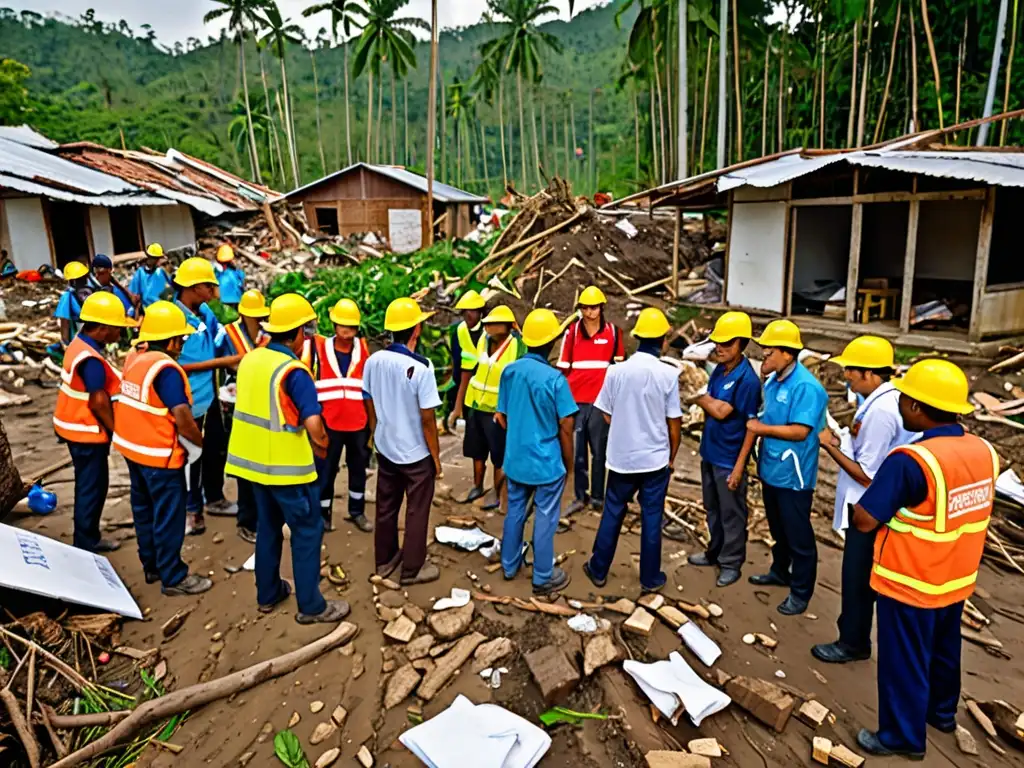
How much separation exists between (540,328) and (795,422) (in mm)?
1715

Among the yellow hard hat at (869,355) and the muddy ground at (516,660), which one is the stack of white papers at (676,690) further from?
the yellow hard hat at (869,355)

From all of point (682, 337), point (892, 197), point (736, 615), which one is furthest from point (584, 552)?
point (892, 197)

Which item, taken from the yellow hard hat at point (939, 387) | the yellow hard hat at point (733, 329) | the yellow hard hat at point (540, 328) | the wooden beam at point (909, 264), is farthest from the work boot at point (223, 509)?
the wooden beam at point (909, 264)

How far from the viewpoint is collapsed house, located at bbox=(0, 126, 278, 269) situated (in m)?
13.9

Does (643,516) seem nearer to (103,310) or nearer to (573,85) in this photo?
(103,310)

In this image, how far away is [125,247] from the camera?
58.1 ft

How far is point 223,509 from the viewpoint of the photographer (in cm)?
569

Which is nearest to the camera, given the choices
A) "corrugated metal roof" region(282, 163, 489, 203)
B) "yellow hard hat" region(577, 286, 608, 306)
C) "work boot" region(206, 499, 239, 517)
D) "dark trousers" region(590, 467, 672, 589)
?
"dark trousers" region(590, 467, 672, 589)

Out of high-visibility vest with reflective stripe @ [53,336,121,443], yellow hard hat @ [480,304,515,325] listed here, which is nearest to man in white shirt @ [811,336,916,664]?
yellow hard hat @ [480,304,515,325]

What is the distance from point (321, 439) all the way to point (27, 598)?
7.33 ft

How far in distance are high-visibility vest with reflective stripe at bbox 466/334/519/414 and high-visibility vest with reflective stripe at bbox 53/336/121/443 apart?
8.61 feet

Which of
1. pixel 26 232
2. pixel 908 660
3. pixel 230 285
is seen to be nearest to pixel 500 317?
pixel 908 660

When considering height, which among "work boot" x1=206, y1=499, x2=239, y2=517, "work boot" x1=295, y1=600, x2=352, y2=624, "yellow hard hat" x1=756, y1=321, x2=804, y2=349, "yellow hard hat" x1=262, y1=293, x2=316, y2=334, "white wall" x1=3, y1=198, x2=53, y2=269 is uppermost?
"white wall" x1=3, y1=198, x2=53, y2=269

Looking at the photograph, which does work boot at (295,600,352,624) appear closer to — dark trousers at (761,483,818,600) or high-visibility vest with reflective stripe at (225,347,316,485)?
high-visibility vest with reflective stripe at (225,347,316,485)
